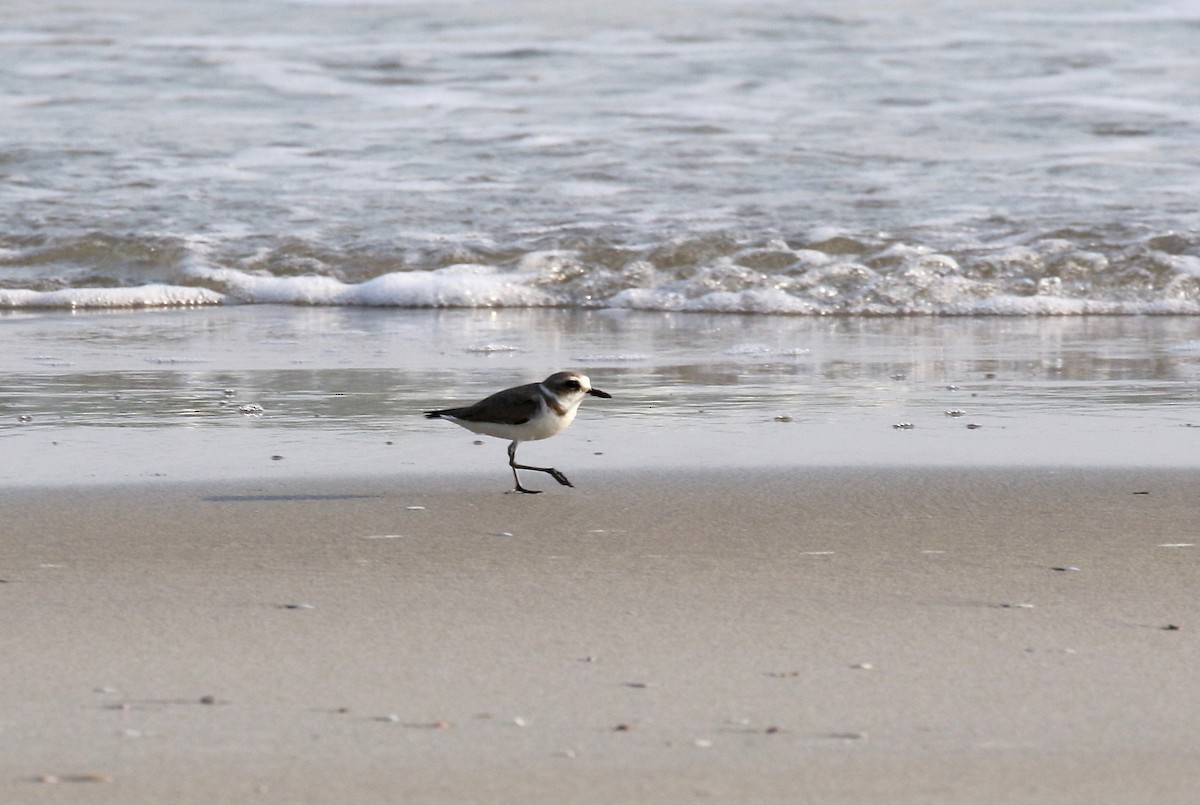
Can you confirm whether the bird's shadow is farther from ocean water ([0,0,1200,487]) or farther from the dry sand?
ocean water ([0,0,1200,487])

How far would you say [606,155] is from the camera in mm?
12953

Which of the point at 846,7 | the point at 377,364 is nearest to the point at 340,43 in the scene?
the point at 846,7

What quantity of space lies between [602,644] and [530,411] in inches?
65.2

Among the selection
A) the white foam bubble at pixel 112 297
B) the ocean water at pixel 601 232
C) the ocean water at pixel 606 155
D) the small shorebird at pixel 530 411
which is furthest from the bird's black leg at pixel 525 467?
the white foam bubble at pixel 112 297

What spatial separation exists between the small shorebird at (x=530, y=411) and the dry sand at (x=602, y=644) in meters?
0.24

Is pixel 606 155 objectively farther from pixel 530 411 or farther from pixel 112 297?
pixel 530 411

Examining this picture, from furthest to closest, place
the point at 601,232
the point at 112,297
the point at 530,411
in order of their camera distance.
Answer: the point at 601,232 → the point at 112,297 → the point at 530,411

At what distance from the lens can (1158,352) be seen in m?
7.23

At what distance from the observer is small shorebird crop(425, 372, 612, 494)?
438 cm

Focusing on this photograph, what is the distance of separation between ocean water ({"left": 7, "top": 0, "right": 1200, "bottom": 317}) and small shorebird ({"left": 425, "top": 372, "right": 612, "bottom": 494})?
470 cm

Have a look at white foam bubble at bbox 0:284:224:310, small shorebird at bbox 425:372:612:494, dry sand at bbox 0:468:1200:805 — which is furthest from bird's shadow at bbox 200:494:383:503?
white foam bubble at bbox 0:284:224:310

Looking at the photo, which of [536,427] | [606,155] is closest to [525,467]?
[536,427]

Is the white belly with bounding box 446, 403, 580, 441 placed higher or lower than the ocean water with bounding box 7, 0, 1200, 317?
lower

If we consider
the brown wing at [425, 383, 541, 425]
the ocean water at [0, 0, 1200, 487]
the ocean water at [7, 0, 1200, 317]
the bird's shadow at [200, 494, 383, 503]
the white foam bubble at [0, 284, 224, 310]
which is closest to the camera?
the bird's shadow at [200, 494, 383, 503]
